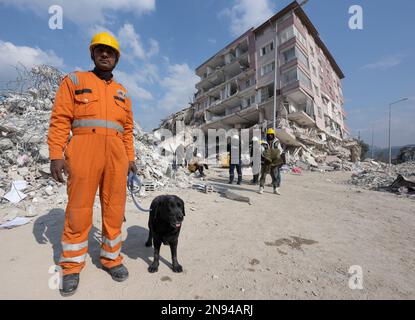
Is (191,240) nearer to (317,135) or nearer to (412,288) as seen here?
(412,288)

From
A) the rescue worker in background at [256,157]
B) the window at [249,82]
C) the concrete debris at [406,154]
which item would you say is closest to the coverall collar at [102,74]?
the rescue worker in background at [256,157]

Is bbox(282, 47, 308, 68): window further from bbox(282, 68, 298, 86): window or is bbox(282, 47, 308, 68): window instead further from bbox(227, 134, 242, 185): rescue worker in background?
bbox(227, 134, 242, 185): rescue worker in background

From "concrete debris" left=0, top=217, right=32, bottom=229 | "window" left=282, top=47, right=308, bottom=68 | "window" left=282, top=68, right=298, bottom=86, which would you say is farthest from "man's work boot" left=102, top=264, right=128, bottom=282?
"window" left=282, top=47, right=308, bottom=68

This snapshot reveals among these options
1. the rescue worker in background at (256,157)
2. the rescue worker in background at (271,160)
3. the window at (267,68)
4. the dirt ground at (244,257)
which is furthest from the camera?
the window at (267,68)

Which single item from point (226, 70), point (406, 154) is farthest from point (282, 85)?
point (406, 154)

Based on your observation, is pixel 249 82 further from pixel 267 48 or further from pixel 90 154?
pixel 90 154

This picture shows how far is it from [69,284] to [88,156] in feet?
3.93

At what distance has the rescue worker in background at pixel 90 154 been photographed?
6.75 feet

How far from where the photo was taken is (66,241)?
208cm

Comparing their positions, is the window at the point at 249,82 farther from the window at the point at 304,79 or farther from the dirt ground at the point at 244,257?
the dirt ground at the point at 244,257

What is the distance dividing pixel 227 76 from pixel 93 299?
1425 inches

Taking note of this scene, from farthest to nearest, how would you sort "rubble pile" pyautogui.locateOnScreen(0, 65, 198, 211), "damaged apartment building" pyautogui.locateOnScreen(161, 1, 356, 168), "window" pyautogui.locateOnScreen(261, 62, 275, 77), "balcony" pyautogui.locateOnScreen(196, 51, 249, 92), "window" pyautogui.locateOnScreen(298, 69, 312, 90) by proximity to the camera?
"balcony" pyautogui.locateOnScreen(196, 51, 249, 92)
"window" pyautogui.locateOnScreen(261, 62, 275, 77)
"damaged apartment building" pyautogui.locateOnScreen(161, 1, 356, 168)
"window" pyautogui.locateOnScreen(298, 69, 312, 90)
"rubble pile" pyautogui.locateOnScreen(0, 65, 198, 211)

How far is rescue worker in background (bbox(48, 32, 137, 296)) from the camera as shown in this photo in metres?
2.06

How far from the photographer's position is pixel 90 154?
209cm
